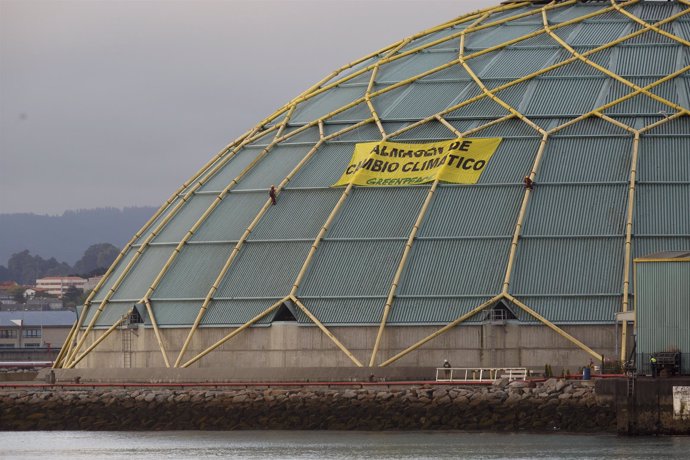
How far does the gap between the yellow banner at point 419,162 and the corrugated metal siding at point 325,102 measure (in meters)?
6.78

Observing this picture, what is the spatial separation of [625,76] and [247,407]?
30001mm

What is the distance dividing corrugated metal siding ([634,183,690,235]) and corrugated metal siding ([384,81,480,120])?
45.2 ft

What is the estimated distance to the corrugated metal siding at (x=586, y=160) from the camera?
107000mm

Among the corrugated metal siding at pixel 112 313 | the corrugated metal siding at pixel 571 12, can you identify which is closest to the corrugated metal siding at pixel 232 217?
the corrugated metal siding at pixel 112 313

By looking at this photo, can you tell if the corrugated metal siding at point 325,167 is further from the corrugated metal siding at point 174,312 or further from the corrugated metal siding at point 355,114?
the corrugated metal siding at point 174,312

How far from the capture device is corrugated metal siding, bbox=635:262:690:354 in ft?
292

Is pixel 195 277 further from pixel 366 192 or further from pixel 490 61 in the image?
pixel 490 61

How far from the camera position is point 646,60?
372ft

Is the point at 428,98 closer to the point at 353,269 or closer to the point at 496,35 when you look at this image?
the point at 496,35

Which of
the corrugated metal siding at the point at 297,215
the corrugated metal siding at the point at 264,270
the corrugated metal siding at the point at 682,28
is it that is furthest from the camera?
the corrugated metal siding at the point at 682,28

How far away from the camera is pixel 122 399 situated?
10281cm

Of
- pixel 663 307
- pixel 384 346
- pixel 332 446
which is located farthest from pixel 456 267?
pixel 332 446

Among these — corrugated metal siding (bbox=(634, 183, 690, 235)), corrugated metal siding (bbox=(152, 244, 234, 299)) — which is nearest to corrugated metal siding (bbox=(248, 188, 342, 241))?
corrugated metal siding (bbox=(152, 244, 234, 299))

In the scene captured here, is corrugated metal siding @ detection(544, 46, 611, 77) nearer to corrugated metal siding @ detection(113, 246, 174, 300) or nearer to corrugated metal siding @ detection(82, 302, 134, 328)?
corrugated metal siding @ detection(113, 246, 174, 300)
